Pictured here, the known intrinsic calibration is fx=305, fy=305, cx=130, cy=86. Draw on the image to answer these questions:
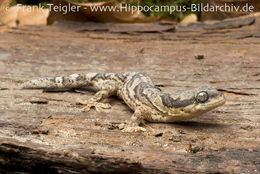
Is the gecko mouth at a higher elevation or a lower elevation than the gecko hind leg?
higher

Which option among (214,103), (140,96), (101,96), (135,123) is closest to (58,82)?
(101,96)

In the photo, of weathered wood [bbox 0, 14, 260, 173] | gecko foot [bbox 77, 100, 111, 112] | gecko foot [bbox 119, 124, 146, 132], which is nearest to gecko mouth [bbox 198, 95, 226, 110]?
weathered wood [bbox 0, 14, 260, 173]

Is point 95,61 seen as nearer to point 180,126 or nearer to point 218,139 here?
point 180,126

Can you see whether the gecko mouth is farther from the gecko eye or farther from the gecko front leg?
the gecko front leg

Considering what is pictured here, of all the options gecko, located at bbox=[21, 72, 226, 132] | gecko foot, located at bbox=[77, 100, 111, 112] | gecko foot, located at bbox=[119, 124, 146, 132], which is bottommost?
gecko foot, located at bbox=[119, 124, 146, 132]

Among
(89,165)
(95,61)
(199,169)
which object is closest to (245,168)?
(199,169)

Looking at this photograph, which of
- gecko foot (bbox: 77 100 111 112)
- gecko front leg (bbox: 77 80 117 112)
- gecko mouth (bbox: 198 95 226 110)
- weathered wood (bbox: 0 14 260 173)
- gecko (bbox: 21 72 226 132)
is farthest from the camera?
gecko front leg (bbox: 77 80 117 112)

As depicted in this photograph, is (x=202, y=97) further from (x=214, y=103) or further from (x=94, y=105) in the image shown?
(x=94, y=105)

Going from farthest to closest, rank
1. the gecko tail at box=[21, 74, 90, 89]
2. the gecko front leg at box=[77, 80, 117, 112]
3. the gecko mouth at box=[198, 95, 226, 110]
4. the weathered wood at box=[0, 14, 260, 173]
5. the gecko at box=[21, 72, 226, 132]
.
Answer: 1. the gecko tail at box=[21, 74, 90, 89]
2. the gecko front leg at box=[77, 80, 117, 112]
3. the gecko at box=[21, 72, 226, 132]
4. the gecko mouth at box=[198, 95, 226, 110]
5. the weathered wood at box=[0, 14, 260, 173]
